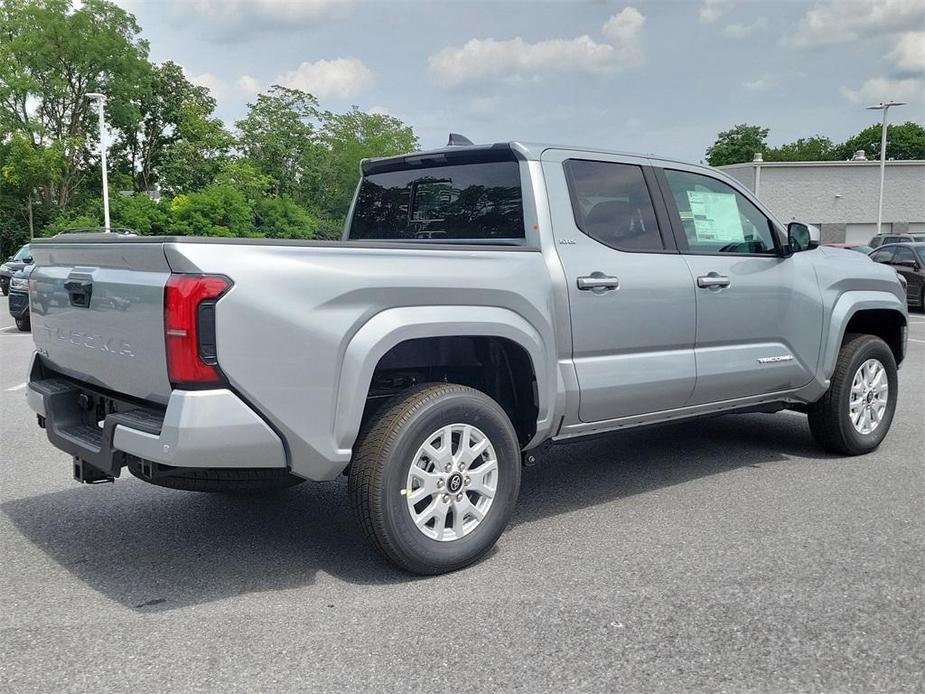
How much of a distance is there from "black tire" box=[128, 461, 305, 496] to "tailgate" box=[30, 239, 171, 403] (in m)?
0.32

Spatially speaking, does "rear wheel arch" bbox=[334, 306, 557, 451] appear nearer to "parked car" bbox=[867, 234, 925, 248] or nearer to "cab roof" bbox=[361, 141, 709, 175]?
"cab roof" bbox=[361, 141, 709, 175]

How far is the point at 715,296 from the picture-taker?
5.12 metres

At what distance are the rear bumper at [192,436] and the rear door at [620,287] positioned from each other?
168 cm

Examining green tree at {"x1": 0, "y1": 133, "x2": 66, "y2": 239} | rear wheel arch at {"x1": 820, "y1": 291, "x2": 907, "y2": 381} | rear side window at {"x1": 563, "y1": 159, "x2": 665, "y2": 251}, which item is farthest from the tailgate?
green tree at {"x1": 0, "y1": 133, "x2": 66, "y2": 239}

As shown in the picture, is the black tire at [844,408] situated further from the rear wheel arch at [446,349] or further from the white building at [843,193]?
the white building at [843,193]

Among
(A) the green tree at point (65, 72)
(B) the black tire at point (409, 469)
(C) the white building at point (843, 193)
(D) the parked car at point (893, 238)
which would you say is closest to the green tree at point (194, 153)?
(A) the green tree at point (65, 72)

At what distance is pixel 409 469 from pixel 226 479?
74cm

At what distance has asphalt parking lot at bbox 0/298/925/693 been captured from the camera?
3.09 m

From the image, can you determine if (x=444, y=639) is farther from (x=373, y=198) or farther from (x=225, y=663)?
(x=373, y=198)

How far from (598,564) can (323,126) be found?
57.5m

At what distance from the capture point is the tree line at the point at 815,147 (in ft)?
310

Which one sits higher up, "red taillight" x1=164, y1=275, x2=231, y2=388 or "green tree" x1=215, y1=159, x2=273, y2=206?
"green tree" x1=215, y1=159, x2=273, y2=206

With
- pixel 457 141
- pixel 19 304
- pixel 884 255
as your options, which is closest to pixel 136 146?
pixel 19 304

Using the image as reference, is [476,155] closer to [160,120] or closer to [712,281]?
[712,281]
